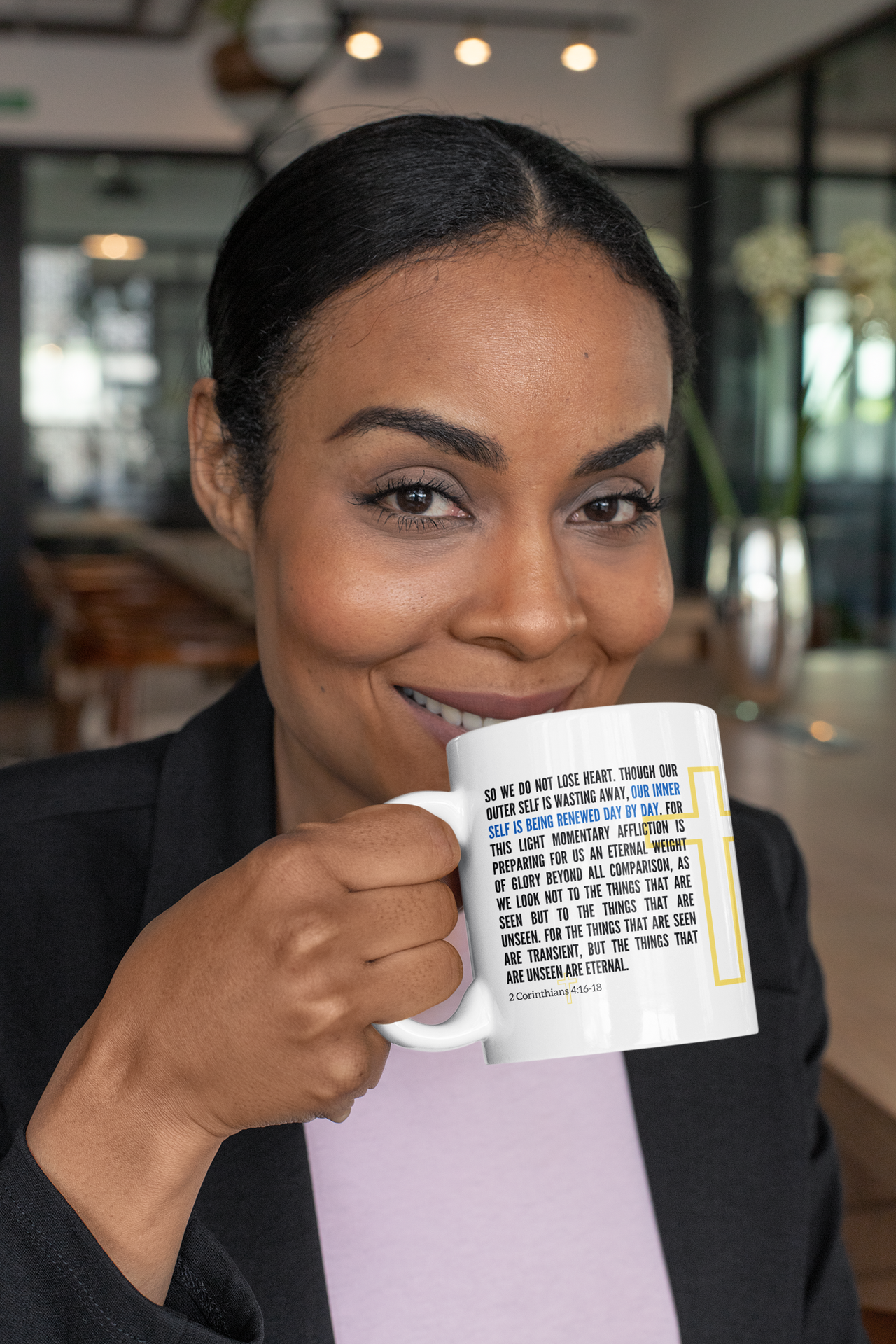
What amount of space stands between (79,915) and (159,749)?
17 cm

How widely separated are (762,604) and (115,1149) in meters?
2.00

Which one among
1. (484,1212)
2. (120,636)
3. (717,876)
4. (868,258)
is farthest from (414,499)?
(120,636)

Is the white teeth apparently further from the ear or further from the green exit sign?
the green exit sign

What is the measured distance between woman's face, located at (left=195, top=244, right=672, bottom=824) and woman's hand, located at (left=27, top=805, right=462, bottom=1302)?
0.23 m

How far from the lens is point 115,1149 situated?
2.09 ft

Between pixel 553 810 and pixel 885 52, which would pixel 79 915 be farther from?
pixel 885 52

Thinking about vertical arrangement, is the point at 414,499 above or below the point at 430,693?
above

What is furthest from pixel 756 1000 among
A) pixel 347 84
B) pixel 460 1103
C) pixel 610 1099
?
pixel 347 84

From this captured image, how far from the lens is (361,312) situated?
86 centimetres

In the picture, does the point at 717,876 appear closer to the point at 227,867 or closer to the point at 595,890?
the point at 595,890

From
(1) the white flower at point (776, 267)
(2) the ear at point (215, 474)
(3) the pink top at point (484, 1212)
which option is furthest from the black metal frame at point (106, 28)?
(3) the pink top at point (484, 1212)

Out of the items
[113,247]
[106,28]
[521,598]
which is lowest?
[521,598]

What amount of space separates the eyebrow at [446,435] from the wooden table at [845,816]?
63 centimetres

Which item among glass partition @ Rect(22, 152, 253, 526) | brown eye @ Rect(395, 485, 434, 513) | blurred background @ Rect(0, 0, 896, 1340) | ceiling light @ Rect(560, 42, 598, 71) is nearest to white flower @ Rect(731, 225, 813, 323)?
blurred background @ Rect(0, 0, 896, 1340)
